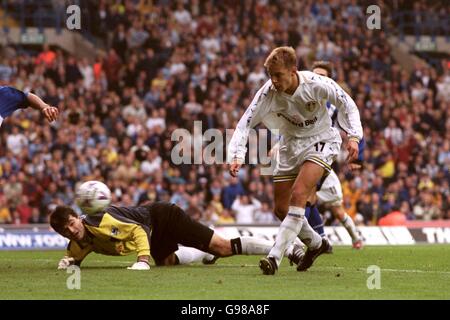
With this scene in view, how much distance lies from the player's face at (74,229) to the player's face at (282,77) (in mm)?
2435

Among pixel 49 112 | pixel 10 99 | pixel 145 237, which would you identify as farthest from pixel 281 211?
pixel 10 99

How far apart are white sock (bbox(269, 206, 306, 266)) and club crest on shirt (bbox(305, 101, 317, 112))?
106 cm

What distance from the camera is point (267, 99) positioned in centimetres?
1077

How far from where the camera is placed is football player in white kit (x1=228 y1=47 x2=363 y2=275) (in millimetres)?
10422

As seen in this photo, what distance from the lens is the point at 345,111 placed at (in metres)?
11.0

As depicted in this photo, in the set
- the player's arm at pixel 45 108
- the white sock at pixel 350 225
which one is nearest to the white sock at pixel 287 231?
the player's arm at pixel 45 108

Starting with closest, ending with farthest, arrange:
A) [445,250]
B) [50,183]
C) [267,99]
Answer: [267,99] → [445,250] → [50,183]

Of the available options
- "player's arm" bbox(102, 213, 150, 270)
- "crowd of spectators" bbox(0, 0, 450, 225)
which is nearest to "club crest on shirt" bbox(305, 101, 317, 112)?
"player's arm" bbox(102, 213, 150, 270)

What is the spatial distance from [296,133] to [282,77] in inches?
32.3

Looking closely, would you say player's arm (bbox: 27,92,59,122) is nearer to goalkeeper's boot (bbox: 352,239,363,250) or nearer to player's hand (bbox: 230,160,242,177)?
player's hand (bbox: 230,160,242,177)

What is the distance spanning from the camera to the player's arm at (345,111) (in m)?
10.7

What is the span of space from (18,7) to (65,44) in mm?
1501

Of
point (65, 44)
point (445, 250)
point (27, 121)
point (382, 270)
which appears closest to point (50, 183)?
point (27, 121)
